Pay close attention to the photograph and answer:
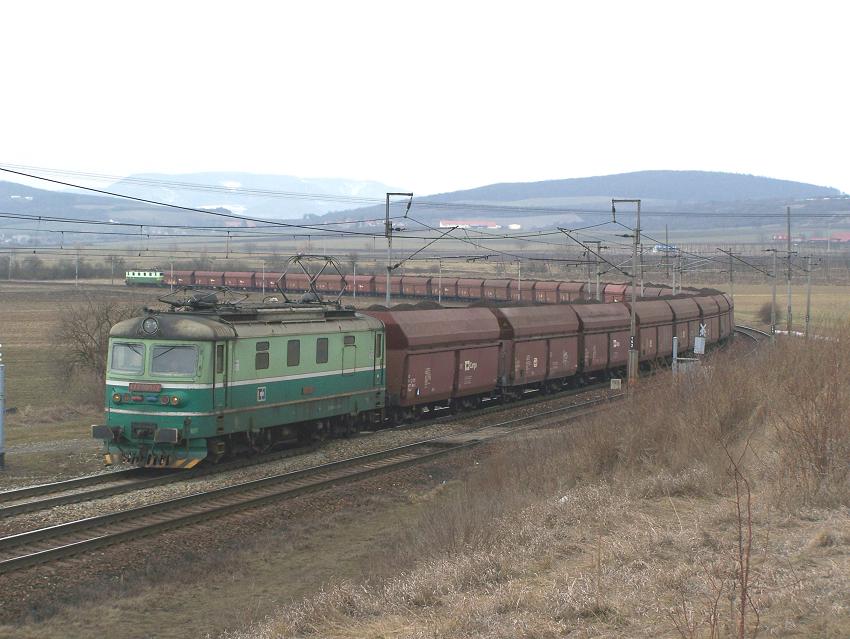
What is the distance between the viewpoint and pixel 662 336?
50125mm

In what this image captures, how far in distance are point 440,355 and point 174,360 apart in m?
11.3

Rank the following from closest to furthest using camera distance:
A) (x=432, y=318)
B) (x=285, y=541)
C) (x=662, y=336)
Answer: (x=285, y=541), (x=432, y=318), (x=662, y=336)

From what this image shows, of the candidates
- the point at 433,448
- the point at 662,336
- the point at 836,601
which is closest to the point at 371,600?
the point at 836,601

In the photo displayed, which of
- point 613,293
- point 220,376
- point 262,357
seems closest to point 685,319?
point 613,293

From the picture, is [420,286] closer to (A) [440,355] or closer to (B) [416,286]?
(B) [416,286]

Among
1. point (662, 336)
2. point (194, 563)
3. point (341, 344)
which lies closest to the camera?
point (194, 563)

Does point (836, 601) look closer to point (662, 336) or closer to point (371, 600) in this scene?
point (371, 600)

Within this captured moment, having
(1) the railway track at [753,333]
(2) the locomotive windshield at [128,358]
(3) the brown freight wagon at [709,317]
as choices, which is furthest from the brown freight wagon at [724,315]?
(2) the locomotive windshield at [128,358]

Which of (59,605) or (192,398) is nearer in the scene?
(59,605)

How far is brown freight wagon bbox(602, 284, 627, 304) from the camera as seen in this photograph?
66050 millimetres

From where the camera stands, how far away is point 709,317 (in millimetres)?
58219

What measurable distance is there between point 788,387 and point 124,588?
12872mm

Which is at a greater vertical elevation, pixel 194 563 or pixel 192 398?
pixel 192 398

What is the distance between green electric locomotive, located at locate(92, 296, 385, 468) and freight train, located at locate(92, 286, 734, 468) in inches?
1.0
